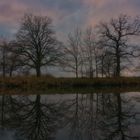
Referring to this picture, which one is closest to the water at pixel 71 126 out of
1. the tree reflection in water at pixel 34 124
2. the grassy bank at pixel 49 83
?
the tree reflection in water at pixel 34 124

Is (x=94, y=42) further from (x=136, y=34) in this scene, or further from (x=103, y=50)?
(x=136, y=34)

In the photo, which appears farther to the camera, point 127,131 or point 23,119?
point 23,119

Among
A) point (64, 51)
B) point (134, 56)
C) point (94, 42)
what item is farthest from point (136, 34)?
point (64, 51)

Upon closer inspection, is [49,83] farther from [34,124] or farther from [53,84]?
[34,124]

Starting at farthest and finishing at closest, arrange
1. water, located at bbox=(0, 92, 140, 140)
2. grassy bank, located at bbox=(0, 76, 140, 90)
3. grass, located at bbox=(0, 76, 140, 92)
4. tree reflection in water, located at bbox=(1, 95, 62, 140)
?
grassy bank, located at bbox=(0, 76, 140, 90) < grass, located at bbox=(0, 76, 140, 92) < tree reflection in water, located at bbox=(1, 95, 62, 140) < water, located at bbox=(0, 92, 140, 140)

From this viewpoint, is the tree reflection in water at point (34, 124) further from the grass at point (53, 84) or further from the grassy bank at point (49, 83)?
the grassy bank at point (49, 83)

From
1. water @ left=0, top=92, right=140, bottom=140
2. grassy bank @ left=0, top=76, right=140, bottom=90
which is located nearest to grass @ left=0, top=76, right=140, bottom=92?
grassy bank @ left=0, top=76, right=140, bottom=90

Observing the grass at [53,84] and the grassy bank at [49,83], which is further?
the grassy bank at [49,83]

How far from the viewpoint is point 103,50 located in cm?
5053

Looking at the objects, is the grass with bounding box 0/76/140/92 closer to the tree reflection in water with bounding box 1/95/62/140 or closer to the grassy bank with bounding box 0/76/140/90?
the grassy bank with bounding box 0/76/140/90

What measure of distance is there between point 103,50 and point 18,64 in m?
14.0

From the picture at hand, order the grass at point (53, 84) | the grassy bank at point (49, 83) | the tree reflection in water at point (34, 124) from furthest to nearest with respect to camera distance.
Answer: the grassy bank at point (49, 83) < the grass at point (53, 84) < the tree reflection in water at point (34, 124)

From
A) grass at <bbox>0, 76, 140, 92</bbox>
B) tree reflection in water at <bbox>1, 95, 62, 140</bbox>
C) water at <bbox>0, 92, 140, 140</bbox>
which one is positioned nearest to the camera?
water at <bbox>0, 92, 140, 140</bbox>

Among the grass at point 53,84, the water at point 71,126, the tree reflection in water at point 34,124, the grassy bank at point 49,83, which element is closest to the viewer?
the water at point 71,126
